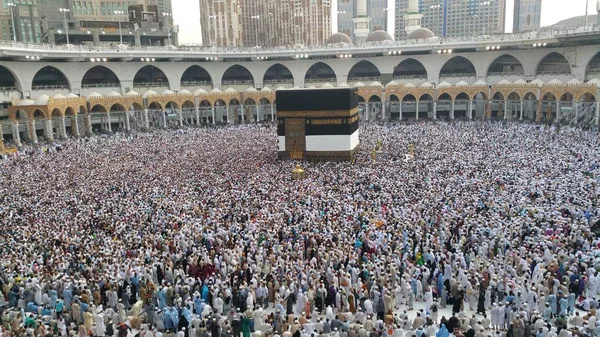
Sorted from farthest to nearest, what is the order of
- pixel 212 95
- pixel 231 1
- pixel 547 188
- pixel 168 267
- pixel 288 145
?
pixel 231 1 < pixel 212 95 < pixel 288 145 < pixel 547 188 < pixel 168 267

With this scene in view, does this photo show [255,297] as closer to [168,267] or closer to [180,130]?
[168,267]

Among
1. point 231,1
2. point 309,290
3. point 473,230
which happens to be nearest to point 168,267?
point 309,290

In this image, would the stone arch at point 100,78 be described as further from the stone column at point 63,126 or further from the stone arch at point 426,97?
the stone arch at point 426,97

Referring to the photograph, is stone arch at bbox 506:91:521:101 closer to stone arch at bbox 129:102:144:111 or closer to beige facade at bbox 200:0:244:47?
stone arch at bbox 129:102:144:111

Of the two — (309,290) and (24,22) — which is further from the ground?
(24,22)

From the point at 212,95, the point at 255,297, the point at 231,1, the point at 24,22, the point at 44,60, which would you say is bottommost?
the point at 255,297

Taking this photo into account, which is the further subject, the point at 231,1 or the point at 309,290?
the point at 231,1

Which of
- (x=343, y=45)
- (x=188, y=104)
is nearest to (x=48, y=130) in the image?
(x=188, y=104)

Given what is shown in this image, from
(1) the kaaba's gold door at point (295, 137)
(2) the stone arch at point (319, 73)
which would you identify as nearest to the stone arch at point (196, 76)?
(2) the stone arch at point (319, 73)
